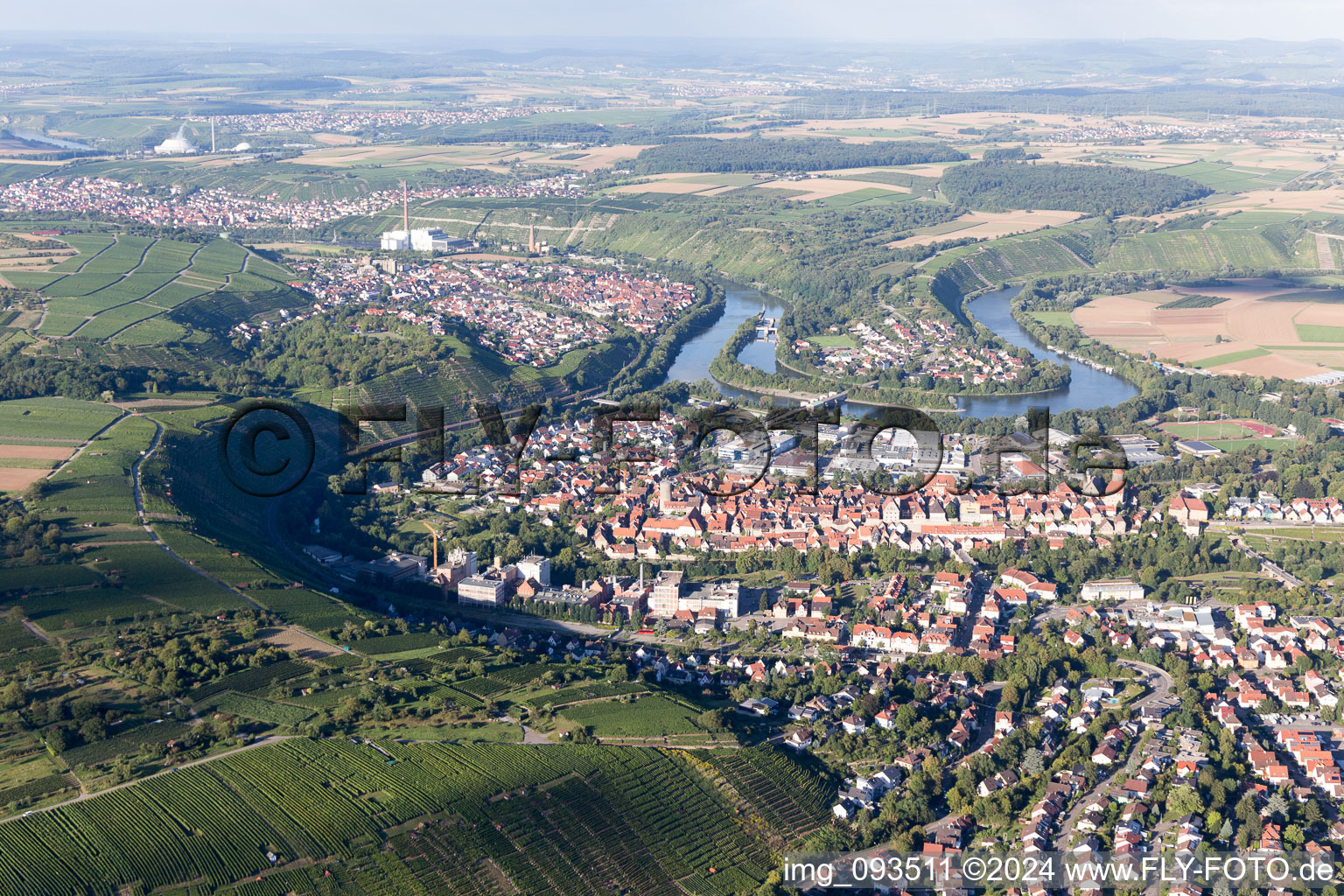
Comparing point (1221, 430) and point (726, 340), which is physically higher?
point (726, 340)

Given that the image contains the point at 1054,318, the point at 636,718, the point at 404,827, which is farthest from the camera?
the point at 1054,318

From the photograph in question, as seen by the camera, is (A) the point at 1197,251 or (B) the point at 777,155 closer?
(A) the point at 1197,251

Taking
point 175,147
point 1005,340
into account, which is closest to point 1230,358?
point 1005,340

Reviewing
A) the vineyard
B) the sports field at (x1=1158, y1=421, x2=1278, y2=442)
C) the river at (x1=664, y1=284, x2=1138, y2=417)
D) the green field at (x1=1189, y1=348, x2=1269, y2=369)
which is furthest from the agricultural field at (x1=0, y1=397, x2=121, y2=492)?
the green field at (x1=1189, y1=348, x2=1269, y2=369)

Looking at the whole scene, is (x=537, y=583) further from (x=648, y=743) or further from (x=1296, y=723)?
(x=1296, y=723)

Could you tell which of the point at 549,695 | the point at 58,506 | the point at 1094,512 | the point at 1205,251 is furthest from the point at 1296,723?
the point at 1205,251

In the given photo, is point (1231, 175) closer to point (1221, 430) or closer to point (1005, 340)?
point (1005, 340)

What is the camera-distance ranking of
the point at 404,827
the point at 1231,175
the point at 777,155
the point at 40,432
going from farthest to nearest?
the point at 777,155 < the point at 1231,175 < the point at 40,432 < the point at 404,827
